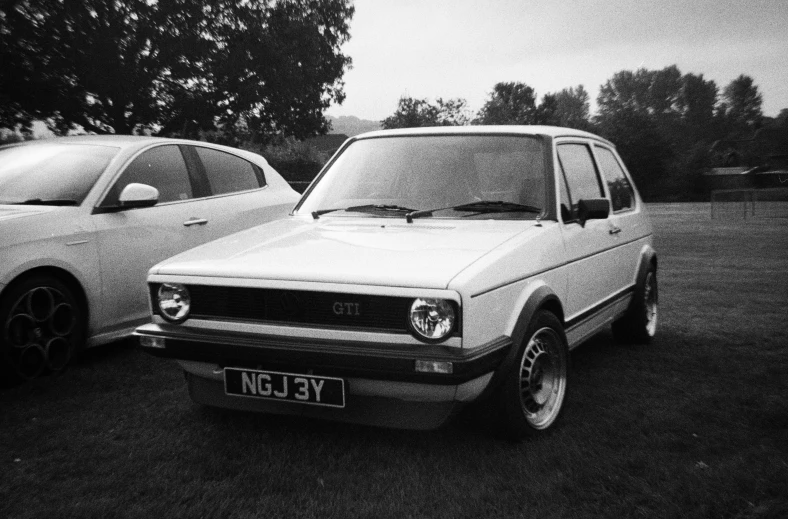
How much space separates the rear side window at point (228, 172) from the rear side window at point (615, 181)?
307cm

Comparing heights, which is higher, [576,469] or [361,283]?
[361,283]

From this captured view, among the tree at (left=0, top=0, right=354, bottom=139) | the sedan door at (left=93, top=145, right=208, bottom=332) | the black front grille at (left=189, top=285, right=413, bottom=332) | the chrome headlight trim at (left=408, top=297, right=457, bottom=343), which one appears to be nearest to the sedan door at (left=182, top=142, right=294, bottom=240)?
the sedan door at (left=93, top=145, right=208, bottom=332)

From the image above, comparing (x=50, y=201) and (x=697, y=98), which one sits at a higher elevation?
(x=697, y=98)

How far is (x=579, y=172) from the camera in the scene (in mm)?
5039

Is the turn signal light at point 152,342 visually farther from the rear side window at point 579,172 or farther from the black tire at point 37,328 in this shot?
the rear side window at point 579,172

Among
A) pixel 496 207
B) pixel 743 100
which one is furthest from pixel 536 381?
pixel 743 100

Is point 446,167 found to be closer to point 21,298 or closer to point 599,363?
point 599,363

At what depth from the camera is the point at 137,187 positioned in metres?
5.28

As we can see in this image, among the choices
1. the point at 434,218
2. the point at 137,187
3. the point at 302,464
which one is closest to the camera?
the point at 302,464

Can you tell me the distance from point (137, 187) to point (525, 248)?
2867 mm

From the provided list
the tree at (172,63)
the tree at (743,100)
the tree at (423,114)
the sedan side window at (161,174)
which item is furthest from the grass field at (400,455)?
the tree at (743,100)

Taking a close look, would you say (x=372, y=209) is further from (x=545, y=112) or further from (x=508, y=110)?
(x=545, y=112)

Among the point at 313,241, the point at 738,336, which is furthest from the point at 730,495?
the point at 738,336

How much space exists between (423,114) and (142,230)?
56.4 metres
